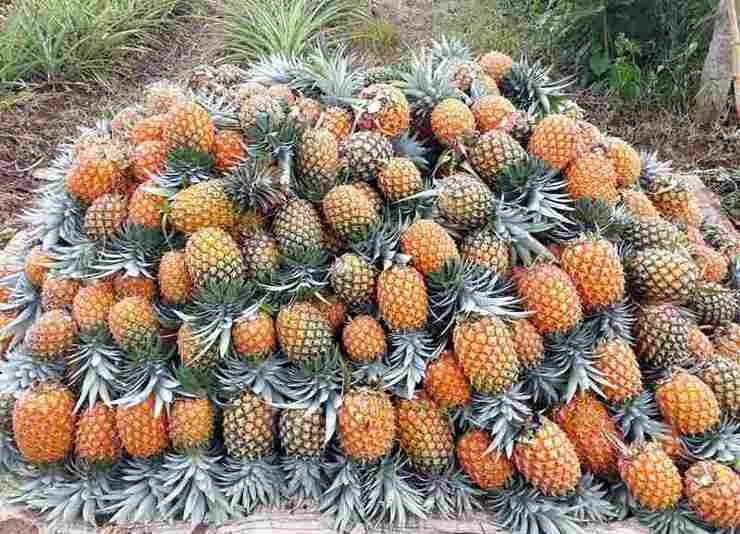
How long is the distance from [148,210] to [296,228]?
0.57 metres

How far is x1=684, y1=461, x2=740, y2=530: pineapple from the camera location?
2227 millimetres

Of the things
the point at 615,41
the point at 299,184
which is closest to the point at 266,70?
the point at 299,184

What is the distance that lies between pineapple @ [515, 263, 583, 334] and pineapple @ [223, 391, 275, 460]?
102 centimetres

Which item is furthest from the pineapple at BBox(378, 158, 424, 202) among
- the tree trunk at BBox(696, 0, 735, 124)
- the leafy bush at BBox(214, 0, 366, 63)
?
the leafy bush at BBox(214, 0, 366, 63)

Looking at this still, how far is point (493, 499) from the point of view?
7.89ft

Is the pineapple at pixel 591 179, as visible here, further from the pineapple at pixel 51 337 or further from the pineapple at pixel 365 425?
the pineapple at pixel 51 337

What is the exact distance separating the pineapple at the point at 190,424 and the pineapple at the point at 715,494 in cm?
169

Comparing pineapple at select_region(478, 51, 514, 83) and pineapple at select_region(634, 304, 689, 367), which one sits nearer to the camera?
pineapple at select_region(634, 304, 689, 367)

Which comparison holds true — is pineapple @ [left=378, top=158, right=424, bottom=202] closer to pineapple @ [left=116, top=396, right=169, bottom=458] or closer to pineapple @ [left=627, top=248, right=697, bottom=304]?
pineapple @ [left=627, top=248, right=697, bottom=304]

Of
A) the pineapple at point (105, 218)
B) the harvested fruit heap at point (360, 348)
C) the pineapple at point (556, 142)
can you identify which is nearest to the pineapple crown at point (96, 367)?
the harvested fruit heap at point (360, 348)

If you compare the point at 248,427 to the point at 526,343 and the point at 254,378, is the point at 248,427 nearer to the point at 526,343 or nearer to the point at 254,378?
the point at 254,378

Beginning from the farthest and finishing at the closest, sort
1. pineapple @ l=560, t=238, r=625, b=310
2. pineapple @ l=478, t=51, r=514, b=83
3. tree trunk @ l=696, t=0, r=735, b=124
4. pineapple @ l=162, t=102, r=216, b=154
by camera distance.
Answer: tree trunk @ l=696, t=0, r=735, b=124, pineapple @ l=478, t=51, r=514, b=83, pineapple @ l=162, t=102, r=216, b=154, pineapple @ l=560, t=238, r=625, b=310

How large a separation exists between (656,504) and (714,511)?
0.60ft

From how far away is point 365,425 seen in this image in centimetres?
226
